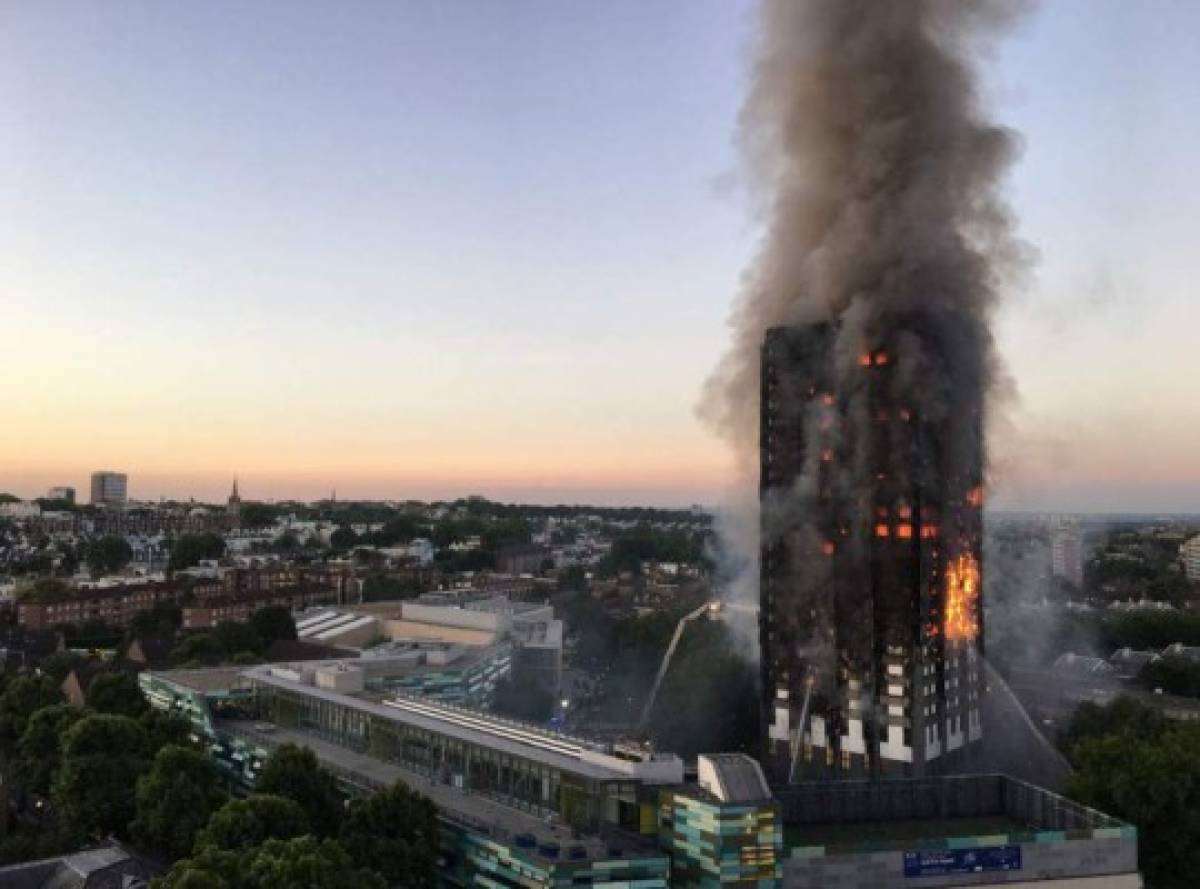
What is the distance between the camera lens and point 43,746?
45.8 metres

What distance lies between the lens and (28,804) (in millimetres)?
48594

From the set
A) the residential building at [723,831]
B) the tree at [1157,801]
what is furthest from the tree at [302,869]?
the tree at [1157,801]

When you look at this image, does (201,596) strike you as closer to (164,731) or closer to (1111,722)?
(164,731)

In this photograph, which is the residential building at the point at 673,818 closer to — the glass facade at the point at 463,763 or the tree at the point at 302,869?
→ the glass facade at the point at 463,763

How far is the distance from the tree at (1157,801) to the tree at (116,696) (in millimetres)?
37777

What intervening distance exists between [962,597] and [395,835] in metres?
27.4

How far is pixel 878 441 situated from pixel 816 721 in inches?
464

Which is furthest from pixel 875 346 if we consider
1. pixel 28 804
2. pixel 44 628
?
pixel 44 628

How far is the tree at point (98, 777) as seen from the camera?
39375 mm

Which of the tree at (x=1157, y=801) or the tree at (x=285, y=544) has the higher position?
the tree at (x=285, y=544)

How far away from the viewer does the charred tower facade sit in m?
46.5

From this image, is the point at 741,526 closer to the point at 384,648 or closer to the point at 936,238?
the point at 936,238

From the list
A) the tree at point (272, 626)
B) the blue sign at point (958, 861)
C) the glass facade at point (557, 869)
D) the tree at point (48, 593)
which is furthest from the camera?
the tree at point (48, 593)

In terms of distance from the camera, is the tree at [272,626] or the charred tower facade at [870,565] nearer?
the charred tower facade at [870,565]
